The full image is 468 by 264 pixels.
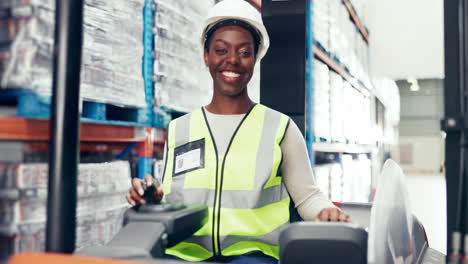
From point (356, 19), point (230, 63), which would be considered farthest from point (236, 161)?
point (356, 19)

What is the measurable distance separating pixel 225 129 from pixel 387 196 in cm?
69

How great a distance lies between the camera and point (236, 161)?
1552 millimetres

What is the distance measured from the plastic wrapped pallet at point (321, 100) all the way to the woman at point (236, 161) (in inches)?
105

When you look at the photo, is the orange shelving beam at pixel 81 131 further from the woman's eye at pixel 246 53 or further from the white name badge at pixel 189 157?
the woman's eye at pixel 246 53

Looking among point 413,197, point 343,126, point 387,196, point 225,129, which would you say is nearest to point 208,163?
point 225,129

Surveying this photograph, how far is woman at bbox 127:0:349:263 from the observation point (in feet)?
4.96

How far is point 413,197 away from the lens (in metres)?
8.12

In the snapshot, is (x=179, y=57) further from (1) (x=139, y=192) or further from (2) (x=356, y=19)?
(2) (x=356, y=19)

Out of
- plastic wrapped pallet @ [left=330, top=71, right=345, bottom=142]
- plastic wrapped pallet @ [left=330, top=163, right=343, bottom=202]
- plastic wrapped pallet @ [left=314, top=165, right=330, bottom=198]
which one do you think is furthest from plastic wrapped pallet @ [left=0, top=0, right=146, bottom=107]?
plastic wrapped pallet @ [left=330, top=163, right=343, bottom=202]

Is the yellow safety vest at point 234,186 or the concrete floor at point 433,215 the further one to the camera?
the concrete floor at point 433,215

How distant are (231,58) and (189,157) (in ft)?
1.34

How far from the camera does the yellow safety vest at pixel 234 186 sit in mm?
1504

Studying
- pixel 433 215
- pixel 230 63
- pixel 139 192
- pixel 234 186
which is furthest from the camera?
pixel 433 215

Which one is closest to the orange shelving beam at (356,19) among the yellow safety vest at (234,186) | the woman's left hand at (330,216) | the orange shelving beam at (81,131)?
the orange shelving beam at (81,131)
